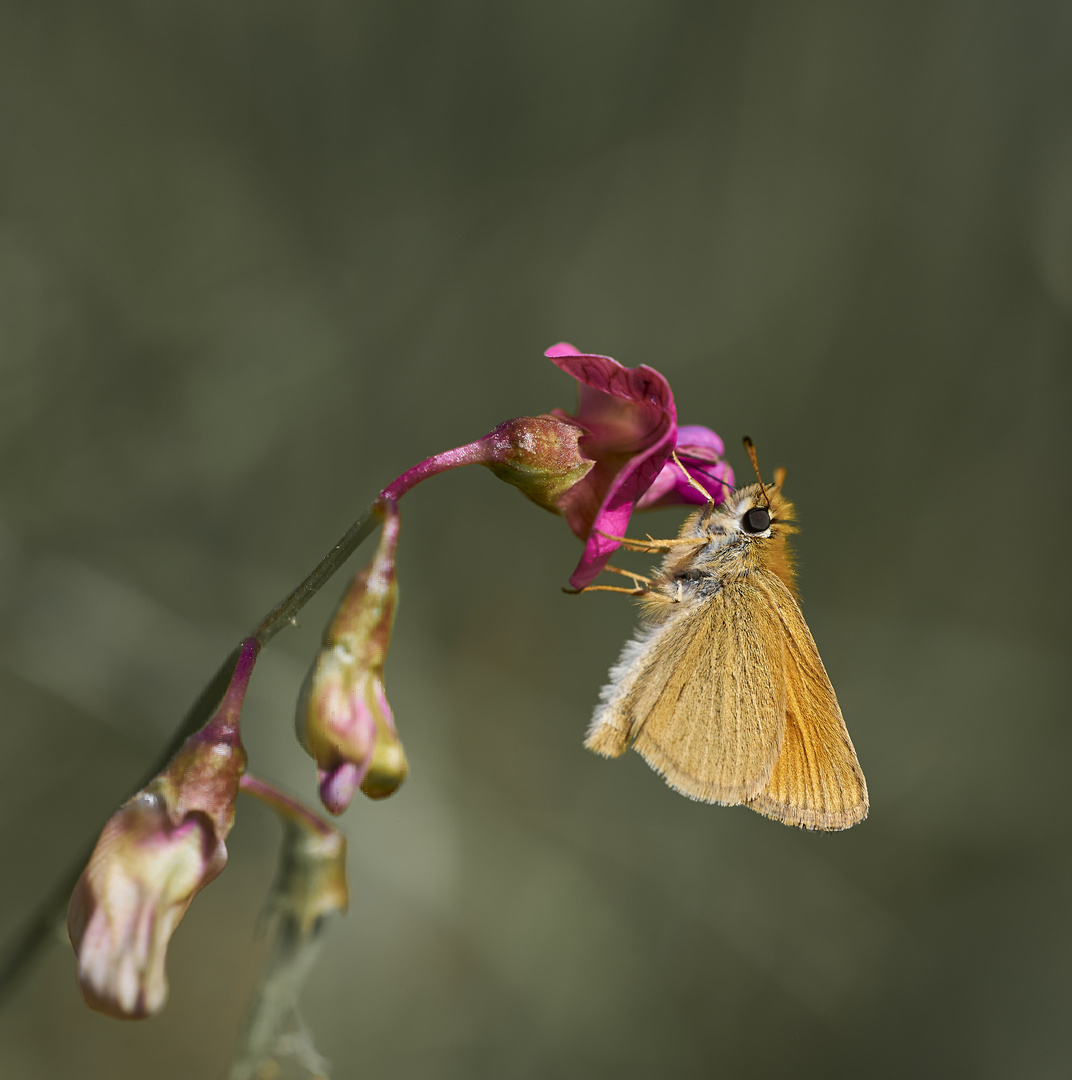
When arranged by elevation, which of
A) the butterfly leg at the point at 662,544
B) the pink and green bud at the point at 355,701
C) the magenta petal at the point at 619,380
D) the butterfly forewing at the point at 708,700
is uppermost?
the magenta petal at the point at 619,380

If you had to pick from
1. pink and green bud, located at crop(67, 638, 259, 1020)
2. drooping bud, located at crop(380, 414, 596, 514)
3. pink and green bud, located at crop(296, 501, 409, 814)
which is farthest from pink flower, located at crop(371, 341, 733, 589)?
pink and green bud, located at crop(67, 638, 259, 1020)

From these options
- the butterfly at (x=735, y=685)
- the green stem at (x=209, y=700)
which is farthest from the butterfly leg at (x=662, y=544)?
the green stem at (x=209, y=700)

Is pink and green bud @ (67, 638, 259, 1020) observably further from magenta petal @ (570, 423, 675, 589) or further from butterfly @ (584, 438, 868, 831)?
butterfly @ (584, 438, 868, 831)

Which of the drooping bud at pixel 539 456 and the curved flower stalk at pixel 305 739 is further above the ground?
the drooping bud at pixel 539 456

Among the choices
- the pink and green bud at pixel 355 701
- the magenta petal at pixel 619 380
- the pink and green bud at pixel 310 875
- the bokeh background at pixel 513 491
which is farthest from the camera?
the bokeh background at pixel 513 491

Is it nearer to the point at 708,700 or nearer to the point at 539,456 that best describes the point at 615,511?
the point at 539,456

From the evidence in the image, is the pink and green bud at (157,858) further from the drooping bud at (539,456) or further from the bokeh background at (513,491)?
the bokeh background at (513,491)

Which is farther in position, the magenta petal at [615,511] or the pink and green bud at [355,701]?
the magenta petal at [615,511]
